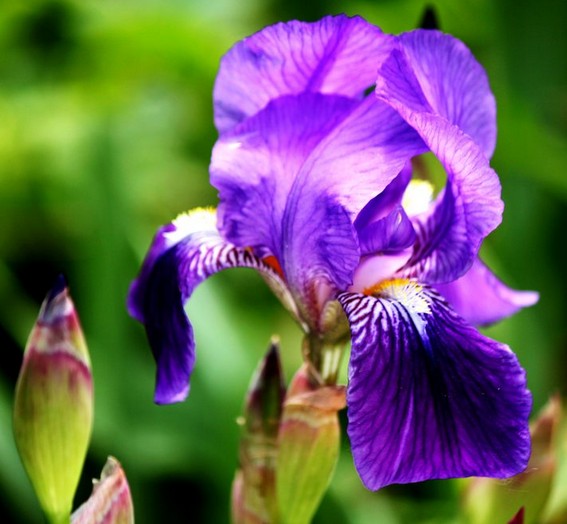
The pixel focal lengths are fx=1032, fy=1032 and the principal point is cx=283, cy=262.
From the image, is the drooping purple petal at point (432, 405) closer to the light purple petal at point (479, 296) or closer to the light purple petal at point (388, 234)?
the light purple petal at point (388, 234)

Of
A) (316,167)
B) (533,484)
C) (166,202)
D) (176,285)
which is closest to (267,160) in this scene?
(316,167)

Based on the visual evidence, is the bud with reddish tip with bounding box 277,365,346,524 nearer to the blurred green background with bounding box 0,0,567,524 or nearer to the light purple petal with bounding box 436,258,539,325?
the light purple petal with bounding box 436,258,539,325

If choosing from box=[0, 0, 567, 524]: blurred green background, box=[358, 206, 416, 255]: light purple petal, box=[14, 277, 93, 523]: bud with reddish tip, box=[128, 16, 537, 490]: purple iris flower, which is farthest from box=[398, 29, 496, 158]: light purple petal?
box=[0, 0, 567, 524]: blurred green background

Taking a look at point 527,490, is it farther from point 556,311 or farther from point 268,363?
point 556,311

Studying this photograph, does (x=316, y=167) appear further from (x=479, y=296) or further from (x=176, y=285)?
(x=479, y=296)

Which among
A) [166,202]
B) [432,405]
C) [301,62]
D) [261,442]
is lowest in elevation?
[166,202]

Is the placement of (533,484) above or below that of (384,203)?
below
